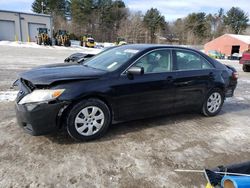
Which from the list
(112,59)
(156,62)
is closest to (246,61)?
(156,62)

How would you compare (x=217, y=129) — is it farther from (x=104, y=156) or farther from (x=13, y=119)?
(x=13, y=119)

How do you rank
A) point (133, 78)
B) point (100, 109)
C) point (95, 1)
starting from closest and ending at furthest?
point (100, 109), point (133, 78), point (95, 1)

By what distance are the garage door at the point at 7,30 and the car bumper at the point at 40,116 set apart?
4077 centimetres

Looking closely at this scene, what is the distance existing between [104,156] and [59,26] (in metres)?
59.8

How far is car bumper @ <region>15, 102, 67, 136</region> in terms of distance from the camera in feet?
11.1

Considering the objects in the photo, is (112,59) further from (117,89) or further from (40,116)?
(40,116)

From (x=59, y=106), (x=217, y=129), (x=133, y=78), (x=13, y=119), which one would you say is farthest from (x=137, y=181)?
(x=13, y=119)

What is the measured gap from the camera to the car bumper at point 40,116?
11.1 ft

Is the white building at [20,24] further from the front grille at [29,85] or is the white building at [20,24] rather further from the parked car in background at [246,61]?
the front grille at [29,85]

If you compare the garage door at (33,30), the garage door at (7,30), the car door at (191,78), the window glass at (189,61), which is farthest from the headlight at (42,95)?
the garage door at (33,30)

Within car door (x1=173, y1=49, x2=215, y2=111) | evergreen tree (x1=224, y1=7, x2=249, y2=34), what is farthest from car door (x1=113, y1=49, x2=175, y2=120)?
evergreen tree (x1=224, y1=7, x2=249, y2=34)

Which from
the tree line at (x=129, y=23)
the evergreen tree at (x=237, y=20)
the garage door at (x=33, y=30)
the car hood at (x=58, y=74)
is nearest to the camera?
the car hood at (x=58, y=74)

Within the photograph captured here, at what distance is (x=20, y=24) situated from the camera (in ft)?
130

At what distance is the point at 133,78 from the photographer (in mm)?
4082
